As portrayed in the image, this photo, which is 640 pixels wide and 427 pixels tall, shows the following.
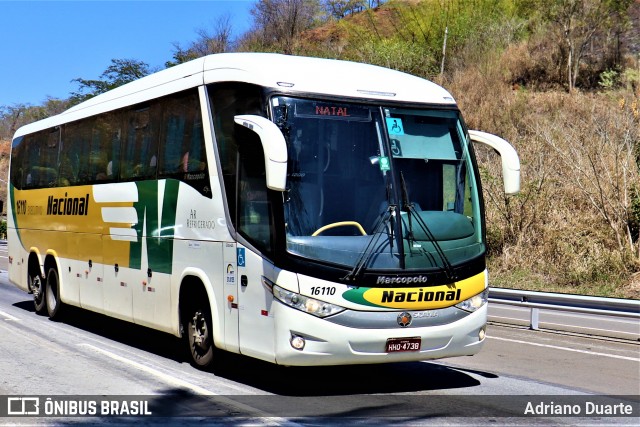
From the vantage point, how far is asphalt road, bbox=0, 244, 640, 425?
786 centimetres

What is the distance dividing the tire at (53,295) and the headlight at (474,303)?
9.10m

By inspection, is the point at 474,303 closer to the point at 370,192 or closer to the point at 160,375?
the point at 370,192

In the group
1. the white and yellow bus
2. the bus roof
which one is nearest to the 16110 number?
the white and yellow bus

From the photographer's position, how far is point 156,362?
36.1 ft

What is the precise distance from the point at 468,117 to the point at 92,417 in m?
32.4

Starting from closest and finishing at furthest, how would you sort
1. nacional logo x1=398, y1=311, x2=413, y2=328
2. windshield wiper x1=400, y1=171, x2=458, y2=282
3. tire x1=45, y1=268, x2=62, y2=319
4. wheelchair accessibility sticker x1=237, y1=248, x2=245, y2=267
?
nacional logo x1=398, y1=311, x2=413, y2=328 → windshield wiper x1=400, y1=171, x2=458, y2=282 → wheelchair accessibility sticker x1=237, y1=248, x2=245, y2=267 → tire x1=45, y1=268, x2=62, y2=319

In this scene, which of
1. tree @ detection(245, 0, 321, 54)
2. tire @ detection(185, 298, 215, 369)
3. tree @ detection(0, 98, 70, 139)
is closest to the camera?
tire @ detection(185, 298, 215, 369)

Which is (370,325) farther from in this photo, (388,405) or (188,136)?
(188,136)

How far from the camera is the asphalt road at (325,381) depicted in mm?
7863

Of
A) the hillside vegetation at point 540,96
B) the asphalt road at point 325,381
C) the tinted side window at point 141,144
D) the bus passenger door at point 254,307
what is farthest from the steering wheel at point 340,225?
the hillside vegetation at point 540,96

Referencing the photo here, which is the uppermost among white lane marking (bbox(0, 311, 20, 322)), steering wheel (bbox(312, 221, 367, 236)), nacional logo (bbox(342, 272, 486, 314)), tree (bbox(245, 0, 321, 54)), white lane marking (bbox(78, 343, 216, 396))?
tree (bbox(245, 0, 321, 54))

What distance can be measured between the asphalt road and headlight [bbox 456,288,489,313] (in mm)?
893

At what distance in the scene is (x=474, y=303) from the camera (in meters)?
9.20

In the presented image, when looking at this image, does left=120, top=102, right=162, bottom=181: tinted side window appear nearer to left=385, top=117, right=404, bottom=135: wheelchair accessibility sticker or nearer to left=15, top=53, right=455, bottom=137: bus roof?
left=15, top=53, right=455, bottom=137: bus roof
